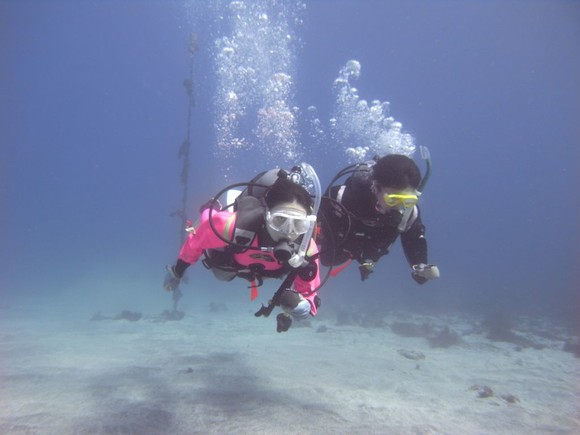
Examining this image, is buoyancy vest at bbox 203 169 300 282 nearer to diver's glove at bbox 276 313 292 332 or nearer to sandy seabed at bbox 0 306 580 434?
diver's glove at bbox 276 313 292 332

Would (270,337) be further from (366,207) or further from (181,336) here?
(366,207)

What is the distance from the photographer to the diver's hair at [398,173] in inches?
172

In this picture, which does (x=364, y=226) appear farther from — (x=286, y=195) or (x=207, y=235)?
(x=207, y=235)

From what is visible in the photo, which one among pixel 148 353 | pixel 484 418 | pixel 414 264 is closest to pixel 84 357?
pixel 148 353

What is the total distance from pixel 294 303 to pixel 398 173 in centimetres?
208

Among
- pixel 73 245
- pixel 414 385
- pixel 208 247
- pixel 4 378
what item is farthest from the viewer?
pixel 73 245

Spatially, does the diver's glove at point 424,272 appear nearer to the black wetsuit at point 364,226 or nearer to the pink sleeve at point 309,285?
the black wetsuit at point 364,226

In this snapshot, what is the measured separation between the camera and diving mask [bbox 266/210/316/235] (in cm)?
378

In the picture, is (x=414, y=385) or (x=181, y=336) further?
(x=181, y=336)

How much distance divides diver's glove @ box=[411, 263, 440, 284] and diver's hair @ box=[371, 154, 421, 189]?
3.81 ft

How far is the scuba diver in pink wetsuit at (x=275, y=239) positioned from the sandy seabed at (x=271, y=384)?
2559 millimetres

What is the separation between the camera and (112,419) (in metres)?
5.32

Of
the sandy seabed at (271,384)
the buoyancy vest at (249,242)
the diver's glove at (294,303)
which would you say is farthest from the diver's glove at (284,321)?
the sandy seabed at (271,384)

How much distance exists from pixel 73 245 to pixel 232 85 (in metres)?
102
